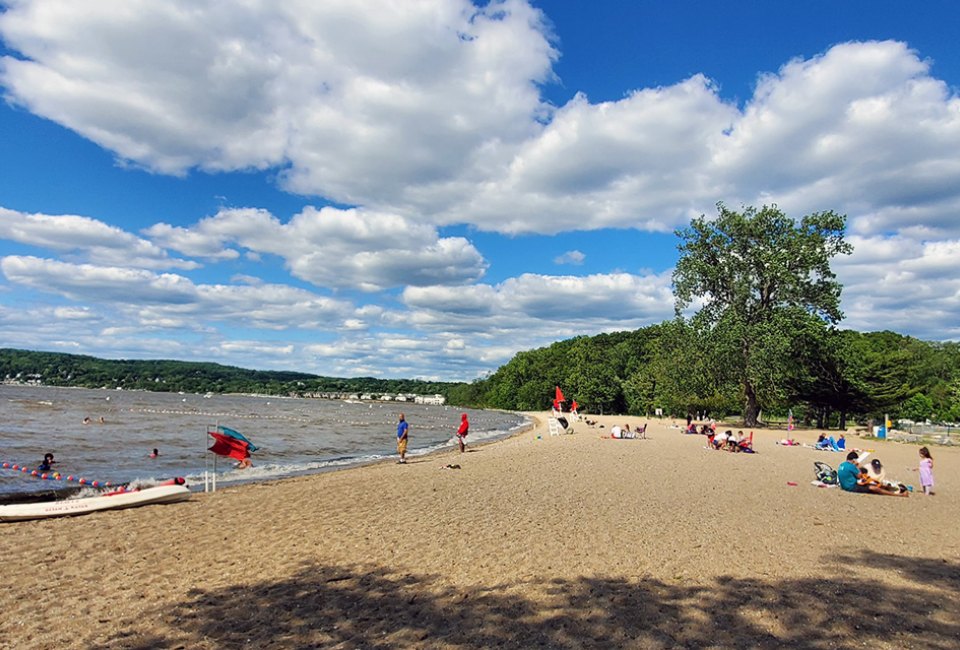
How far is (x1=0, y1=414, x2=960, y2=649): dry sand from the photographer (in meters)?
5.34

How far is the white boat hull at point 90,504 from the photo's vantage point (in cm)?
1063

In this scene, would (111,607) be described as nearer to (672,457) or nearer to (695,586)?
(695,586)

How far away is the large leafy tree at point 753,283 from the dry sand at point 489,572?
82.5 feet

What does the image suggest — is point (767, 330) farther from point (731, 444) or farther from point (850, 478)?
point (850, 478)

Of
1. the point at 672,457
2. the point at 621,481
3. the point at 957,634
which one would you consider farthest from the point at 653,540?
the point at 672,457

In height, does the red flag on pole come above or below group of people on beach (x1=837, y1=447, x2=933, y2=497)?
above

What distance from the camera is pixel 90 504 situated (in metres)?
11.2

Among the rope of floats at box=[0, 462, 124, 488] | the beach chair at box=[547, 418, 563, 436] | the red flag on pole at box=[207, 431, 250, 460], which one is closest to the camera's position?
the red flag on pole at box=[207, 431, 250, 460]

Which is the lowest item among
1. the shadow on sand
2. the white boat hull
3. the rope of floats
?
the rope of floats

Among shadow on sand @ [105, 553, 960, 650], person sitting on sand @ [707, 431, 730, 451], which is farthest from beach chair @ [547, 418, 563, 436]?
shadow on sand @ [105, 553, 960, 650]

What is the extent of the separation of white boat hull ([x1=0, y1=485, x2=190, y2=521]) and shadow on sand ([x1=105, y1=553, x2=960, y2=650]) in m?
6.23

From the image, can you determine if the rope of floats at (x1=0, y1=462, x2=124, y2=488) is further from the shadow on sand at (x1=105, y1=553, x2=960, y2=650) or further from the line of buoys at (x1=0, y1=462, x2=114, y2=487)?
the shadow on sand at (x1=105, y1=553, x2=960, y2=650)

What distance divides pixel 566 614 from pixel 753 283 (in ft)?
130

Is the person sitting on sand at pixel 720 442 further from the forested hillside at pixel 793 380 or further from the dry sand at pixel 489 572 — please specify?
the forested hillside at pixel 793 380
